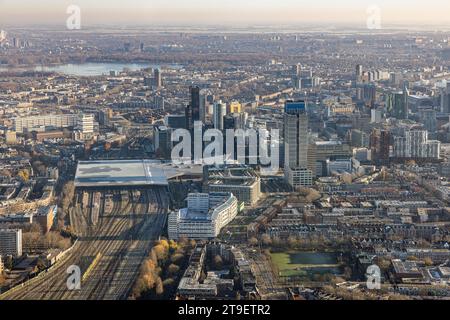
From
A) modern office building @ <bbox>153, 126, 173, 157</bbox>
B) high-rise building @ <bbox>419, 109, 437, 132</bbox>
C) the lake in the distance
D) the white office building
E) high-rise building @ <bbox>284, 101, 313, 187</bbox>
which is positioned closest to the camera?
high-rise building @ <bbox>284, 101, 313, 187</bbox>

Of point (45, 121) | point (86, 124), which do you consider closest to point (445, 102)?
point (86, 124)

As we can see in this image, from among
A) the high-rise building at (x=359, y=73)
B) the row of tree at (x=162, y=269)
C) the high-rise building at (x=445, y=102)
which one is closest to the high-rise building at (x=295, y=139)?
the row of tree at (x=162, y=269)

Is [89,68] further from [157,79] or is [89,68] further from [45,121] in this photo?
[45,121]

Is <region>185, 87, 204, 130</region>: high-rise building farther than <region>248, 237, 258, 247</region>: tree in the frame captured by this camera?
Yes

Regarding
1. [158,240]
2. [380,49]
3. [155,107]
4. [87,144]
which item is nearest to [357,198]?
[158,240]

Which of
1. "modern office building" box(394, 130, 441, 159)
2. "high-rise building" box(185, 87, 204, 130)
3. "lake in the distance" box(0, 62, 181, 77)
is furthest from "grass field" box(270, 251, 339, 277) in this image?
"lake in the distance" box(0, 62, 181, 77)

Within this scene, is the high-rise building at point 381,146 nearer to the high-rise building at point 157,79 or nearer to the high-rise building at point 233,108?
the high-rise building at point 233,108

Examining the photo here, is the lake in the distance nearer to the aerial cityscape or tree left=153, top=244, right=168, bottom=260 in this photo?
the aerial cityscape
